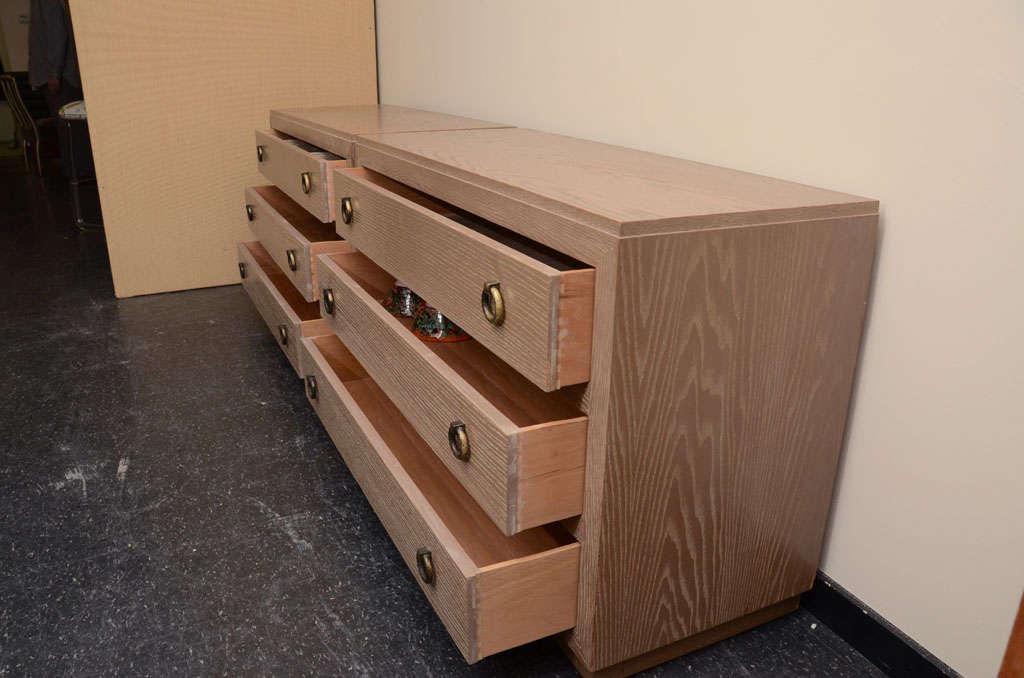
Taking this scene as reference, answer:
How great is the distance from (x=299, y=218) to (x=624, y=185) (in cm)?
118

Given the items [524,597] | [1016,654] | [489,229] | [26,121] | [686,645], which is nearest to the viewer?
[1016,654]

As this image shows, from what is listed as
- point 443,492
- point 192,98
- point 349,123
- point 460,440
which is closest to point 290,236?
point 349,123

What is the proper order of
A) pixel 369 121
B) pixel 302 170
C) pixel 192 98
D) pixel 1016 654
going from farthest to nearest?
pixel 192 98 → pixel 369 121 → pixel 302 170 → pixel 1016 654

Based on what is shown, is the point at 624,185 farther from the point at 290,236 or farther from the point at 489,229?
the point at 290,236

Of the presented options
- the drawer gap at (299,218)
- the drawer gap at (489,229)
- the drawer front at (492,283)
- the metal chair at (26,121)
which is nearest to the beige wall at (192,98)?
the drawer gap at (299,218)

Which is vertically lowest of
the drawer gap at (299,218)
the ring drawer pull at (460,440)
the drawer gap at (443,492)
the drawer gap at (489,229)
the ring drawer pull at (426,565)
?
the ring drawer pull at (426,565)

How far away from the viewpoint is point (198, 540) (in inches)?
47.6

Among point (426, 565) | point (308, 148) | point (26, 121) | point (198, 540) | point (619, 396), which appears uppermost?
point (308, 148)

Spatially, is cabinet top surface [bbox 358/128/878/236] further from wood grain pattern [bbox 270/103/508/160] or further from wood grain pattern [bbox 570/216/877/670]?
wood grain pattern [bbox 270/103/508/160]

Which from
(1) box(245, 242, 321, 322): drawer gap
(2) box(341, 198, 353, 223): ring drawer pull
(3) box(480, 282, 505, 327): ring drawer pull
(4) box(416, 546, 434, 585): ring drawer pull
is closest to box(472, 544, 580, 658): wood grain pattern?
(4) box(416, 546, 434, 585): ring drawer pull

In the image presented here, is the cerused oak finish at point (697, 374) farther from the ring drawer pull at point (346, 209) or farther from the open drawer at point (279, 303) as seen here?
the open drawer at point (279, 303)

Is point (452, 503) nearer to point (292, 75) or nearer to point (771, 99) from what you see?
point (771, 99)

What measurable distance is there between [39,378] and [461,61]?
4.17 ft

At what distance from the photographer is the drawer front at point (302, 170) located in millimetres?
1434
